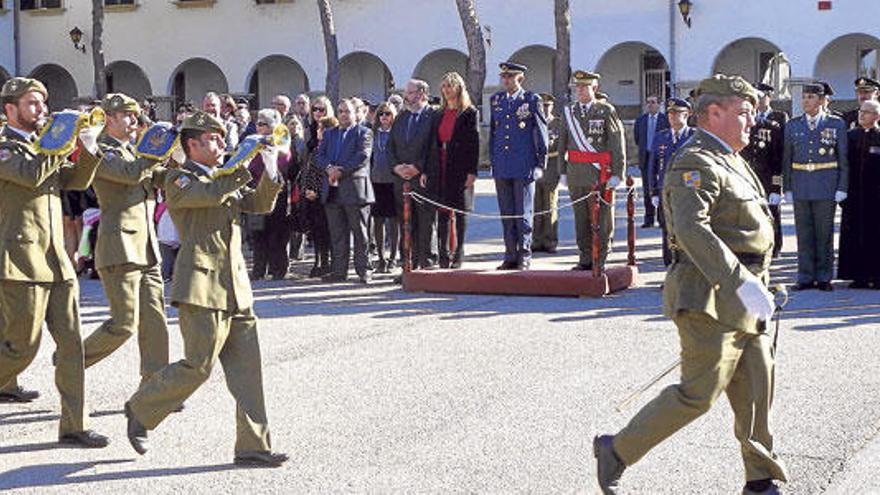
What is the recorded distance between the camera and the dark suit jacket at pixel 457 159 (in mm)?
13844

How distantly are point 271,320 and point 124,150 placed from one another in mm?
3629

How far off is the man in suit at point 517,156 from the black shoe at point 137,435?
6.98 metres

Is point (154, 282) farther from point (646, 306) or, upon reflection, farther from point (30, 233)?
point (646, 306)

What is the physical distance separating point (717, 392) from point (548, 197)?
34.7 ft

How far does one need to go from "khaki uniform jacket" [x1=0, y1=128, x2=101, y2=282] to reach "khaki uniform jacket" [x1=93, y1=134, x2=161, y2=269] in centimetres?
27

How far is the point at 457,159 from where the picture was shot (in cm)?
1391

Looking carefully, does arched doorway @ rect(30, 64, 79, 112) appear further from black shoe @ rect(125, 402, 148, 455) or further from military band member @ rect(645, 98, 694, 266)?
black shoe @ rect(125, 402, 148, 455)

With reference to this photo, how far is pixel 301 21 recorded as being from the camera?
36.6m

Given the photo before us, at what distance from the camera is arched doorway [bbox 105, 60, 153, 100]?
133ft

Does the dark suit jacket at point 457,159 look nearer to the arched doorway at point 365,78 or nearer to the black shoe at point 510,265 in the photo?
the black shoe at point 510,265

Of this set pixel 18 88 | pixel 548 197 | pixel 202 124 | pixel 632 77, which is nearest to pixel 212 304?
pixel 202 124

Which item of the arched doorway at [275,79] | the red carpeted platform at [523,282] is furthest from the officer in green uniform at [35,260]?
the arched doorway at [275,79]

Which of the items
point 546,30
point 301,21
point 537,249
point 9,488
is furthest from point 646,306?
point 301,21

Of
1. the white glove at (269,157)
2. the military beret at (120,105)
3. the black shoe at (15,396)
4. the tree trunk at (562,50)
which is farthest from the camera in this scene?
the tree trunk at (562,50)
